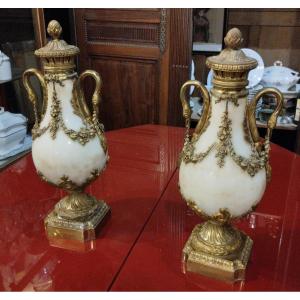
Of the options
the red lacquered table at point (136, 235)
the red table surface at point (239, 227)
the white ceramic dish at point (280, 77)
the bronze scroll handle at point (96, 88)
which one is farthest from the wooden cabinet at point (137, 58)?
the bronze scroll handle at point (96, 88)

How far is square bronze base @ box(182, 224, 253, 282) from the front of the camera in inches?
27.4

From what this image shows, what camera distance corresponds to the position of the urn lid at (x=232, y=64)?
1.93 ft

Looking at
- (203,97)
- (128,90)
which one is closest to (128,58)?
(128,90)

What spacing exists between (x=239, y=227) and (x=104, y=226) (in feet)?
1.01

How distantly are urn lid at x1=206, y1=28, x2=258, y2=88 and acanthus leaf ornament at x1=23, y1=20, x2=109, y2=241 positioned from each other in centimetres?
26

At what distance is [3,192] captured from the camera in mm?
1017

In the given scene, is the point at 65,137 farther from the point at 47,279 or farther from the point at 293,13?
the point at 293,13

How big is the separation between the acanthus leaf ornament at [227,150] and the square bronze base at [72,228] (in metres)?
0.24

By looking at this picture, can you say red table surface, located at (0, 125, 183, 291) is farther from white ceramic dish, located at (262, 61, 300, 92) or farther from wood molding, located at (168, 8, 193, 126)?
white ceramic dish, located at (262, 61, 300, 92)

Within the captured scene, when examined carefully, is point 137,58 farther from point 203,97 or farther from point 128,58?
point 203,97

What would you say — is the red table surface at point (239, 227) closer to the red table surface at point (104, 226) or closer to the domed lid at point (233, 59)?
the red table surface at point (104, 226)

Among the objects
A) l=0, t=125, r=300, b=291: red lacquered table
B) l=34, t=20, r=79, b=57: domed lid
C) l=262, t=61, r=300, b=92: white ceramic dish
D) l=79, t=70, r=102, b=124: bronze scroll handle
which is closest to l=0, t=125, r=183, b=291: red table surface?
l=0, t=125, r=300, b=291: red lacquered table

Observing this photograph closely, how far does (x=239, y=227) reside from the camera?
86 centimetres

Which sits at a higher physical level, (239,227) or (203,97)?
(203,97)
